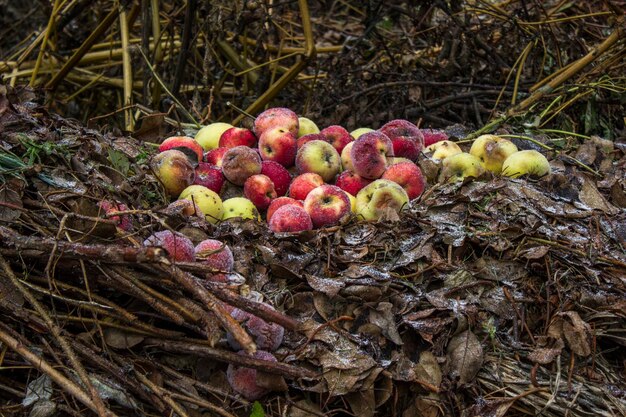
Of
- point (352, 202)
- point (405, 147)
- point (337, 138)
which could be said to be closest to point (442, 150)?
point (405, 147)

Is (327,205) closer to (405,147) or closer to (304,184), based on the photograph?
(304,184)

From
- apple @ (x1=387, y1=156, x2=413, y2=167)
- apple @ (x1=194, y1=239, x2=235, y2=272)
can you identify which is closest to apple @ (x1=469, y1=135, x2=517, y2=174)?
apple @ (x1=387, y1=156, x2=413, y2=167)

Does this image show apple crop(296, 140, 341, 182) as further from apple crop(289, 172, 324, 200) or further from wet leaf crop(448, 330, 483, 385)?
wet leaf crop(448, 330, 483, 385)

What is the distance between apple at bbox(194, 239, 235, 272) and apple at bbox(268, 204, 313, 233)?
437 mm

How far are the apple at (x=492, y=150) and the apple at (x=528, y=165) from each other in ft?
0.49

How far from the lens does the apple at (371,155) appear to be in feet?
9.96

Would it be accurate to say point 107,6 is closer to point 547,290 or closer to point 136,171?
point 136,171

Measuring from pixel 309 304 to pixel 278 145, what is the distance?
1.18 m

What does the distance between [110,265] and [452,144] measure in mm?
1994

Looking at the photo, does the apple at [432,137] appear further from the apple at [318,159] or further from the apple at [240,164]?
the apple at [240,164]

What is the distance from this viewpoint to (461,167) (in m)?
3.08

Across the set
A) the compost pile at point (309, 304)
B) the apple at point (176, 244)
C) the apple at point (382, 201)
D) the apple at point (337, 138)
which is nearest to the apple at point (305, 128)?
the apple at point (337, 138)

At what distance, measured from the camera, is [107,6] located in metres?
5.45

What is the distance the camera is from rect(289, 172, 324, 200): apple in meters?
2.99
